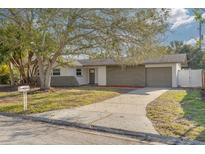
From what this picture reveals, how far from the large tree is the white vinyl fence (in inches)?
314

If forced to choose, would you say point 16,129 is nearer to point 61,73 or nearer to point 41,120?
point 41,120

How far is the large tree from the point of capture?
1341 centimetres

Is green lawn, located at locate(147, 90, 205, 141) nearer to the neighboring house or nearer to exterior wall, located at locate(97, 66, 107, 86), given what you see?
the neighboring house

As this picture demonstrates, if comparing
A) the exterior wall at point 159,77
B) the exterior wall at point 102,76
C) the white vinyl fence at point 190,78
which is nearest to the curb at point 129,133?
the exterior wall at point 159,77

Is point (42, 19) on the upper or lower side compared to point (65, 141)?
upper

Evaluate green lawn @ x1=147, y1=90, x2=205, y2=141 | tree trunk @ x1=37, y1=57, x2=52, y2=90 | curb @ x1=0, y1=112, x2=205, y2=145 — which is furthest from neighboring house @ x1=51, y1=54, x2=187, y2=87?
curb @ x1=0, y1=112, x2=205, y2=145

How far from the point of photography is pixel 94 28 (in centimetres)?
1542

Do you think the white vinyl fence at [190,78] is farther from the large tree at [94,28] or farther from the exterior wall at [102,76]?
the exterior wall at [102,76]

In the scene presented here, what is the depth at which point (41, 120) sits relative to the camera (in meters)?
9.00

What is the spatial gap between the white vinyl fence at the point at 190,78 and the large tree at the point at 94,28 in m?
7.98
